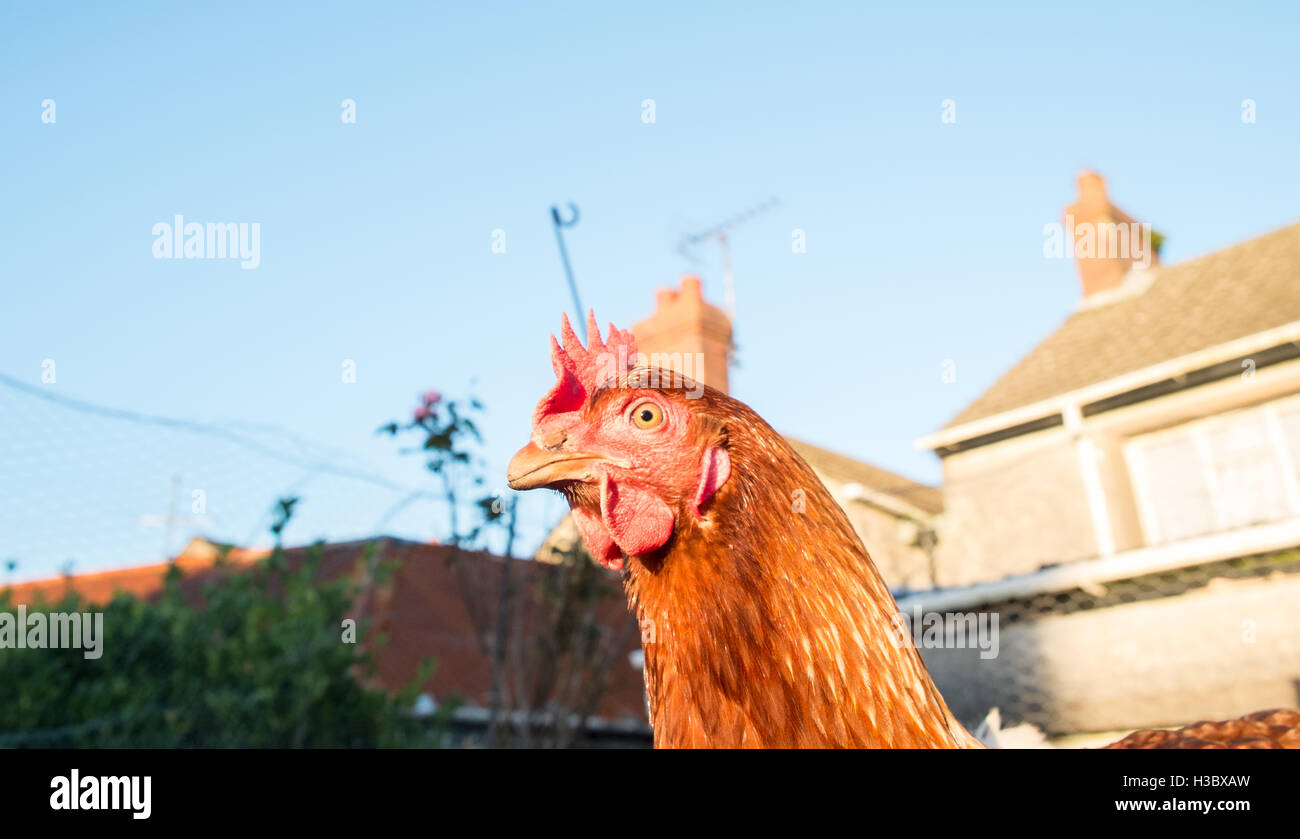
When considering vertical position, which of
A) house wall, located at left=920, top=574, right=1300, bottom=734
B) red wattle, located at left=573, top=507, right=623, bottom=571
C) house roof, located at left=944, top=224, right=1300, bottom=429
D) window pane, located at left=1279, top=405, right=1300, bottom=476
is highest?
house roof, located at left=944, top=224, right=1300, bottom=429

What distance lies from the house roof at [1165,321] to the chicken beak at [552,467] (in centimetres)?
858

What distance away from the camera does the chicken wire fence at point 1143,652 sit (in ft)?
22.5

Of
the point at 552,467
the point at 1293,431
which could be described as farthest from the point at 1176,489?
the point at 552,467

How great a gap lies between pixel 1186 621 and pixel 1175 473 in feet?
6.20

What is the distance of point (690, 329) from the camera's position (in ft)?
35.8

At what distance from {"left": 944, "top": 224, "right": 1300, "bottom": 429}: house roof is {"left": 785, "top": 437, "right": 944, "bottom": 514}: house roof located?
165cm

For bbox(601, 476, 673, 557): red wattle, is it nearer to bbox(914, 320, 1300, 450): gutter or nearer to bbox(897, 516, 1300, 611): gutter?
bbox(897, 516, 1300, 611): gutter

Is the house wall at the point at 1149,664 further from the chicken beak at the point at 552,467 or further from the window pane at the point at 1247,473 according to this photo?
the chicken beak at the point at 552,467

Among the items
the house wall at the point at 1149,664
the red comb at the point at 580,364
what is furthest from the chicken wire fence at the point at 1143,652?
the red comb at the point at 580,364

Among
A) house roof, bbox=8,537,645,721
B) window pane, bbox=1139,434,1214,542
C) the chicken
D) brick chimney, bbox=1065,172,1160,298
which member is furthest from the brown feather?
brick chimney, bbox=1065,172,1160,298

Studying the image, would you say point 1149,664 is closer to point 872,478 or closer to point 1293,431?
point 1293,431

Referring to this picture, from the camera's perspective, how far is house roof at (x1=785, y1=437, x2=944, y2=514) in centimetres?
1172
